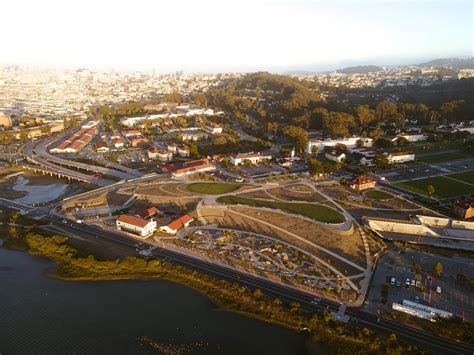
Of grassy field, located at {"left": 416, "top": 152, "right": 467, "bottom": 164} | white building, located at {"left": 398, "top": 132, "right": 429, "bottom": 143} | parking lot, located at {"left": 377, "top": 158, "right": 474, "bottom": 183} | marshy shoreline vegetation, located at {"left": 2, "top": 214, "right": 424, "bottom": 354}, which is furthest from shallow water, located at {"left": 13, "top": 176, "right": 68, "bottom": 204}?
white building, located at {"left": 398, "top": 132, "right": 429, "bottom": 143}

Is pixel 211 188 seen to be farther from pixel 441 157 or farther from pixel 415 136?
pixel 415 136

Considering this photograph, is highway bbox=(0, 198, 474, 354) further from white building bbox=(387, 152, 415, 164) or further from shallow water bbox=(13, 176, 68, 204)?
white building bbox=(387, 152, 415, 164)

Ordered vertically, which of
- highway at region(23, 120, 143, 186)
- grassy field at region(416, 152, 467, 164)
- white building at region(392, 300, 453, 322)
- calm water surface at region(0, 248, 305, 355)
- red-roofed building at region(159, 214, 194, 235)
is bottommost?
calm water surface at region(0, 248, 305, 355)

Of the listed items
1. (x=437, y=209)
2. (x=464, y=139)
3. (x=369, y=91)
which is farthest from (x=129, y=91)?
(x=437, y=209)

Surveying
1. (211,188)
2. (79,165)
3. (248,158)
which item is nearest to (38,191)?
(79,165)

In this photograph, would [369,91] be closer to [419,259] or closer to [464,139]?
[464,139]

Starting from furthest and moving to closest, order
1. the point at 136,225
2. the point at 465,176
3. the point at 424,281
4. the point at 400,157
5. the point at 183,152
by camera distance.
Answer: the point at 183,152 < the point at 400,157 < the point at 465,176 < the point at 136,225 < the point at 424,281

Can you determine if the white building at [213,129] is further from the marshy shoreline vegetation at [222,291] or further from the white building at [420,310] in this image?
the white building at [420,310]
